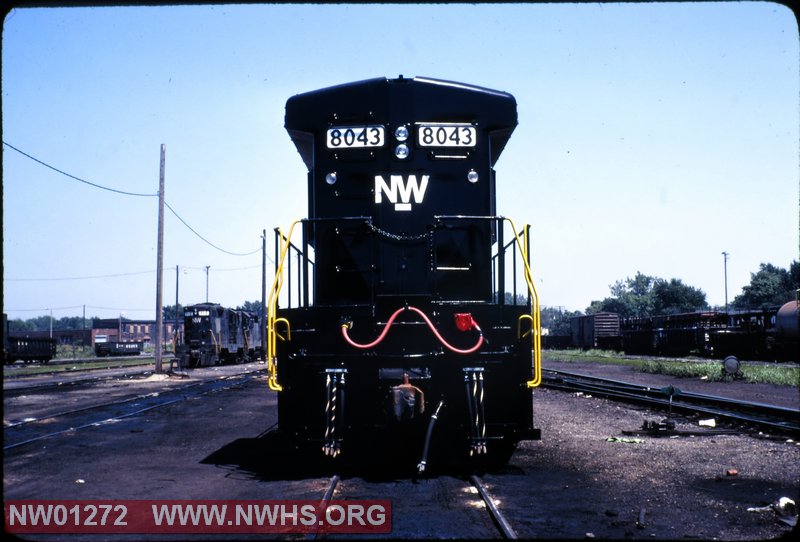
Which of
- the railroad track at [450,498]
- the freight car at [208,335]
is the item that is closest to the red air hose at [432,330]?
the railroad track at [450,498]

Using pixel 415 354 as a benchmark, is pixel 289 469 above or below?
below

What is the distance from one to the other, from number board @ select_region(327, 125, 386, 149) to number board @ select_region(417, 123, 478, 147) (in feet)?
1.51

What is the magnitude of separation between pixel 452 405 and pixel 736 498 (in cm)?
278

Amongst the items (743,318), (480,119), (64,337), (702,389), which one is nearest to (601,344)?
(743,318)

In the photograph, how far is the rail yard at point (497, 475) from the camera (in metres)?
5.48

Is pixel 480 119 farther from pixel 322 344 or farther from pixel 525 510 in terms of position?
pixel 525 510

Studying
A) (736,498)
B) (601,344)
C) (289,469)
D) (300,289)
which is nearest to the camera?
(736,498)

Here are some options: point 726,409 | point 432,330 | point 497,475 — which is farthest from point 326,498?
point 726,409

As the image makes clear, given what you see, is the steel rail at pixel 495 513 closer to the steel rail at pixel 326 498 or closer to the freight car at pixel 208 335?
the steel rail at pixel 326 498

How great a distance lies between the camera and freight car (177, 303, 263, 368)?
37.6 meters

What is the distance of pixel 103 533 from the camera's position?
5.38 meters

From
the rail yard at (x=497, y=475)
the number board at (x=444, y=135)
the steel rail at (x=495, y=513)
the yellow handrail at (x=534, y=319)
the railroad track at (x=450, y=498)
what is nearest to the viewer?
the steel rail at (x=495, y=513)
